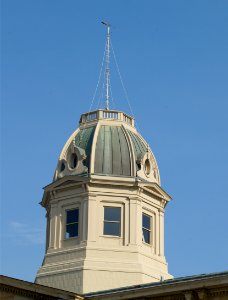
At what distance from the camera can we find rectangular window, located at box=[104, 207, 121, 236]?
56.4 m

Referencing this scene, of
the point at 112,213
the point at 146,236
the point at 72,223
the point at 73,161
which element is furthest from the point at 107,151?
the point at 146,236

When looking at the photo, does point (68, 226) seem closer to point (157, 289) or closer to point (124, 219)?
point (124, 219)

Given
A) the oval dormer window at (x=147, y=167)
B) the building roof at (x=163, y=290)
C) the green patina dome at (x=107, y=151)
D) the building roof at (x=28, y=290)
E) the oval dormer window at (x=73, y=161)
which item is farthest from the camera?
the oval dormer window at (x=147, y=167)

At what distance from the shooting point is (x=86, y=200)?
56719 mm

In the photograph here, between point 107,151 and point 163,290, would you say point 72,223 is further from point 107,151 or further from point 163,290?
point 163,290

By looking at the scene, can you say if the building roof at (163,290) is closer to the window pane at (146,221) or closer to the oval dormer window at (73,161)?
the window pane at (146,221)

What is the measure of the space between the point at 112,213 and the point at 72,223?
276cm

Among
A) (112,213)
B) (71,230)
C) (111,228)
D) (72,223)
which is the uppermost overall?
(112,213)

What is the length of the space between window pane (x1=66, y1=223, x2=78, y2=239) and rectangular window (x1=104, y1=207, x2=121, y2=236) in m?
2.06

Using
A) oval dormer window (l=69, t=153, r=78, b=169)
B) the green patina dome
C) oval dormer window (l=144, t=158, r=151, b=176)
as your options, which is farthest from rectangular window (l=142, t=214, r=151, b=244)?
oval dormer window (l=69, t=153, r=78, b=169)

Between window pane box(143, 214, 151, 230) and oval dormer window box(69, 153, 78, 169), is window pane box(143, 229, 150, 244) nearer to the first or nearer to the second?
window pane box(143, 214, 151, 230)

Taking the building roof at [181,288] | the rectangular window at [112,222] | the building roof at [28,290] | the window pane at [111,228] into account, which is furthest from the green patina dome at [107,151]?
the building roof at [181,288]

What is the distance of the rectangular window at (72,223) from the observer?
5697 cm

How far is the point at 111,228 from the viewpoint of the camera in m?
56.4
